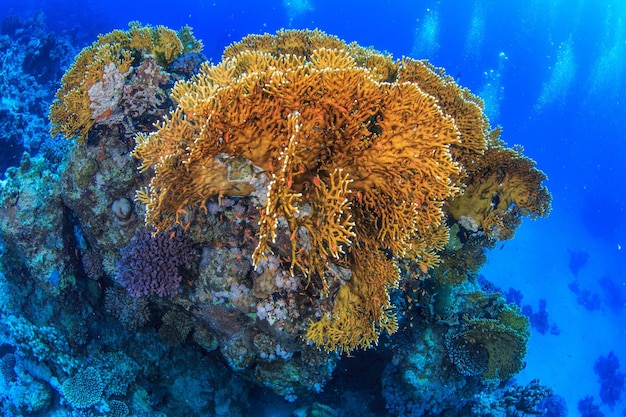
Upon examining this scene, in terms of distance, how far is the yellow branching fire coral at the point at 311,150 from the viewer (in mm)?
3316

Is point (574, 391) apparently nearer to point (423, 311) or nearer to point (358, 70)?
point (423, 311)

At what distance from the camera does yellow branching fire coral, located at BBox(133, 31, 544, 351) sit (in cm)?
332

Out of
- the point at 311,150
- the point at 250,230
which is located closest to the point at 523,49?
the point at 250,230

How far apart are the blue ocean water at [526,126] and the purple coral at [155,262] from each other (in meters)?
1.59

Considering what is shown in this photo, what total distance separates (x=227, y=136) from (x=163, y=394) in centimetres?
543

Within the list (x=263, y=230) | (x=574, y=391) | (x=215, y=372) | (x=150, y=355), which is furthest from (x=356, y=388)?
(x=574, y=391)

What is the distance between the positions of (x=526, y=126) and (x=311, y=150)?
58.5m

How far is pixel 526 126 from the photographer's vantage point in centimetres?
5197

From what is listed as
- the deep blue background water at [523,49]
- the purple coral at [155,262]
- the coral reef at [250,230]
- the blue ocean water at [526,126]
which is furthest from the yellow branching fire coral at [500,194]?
the deep blue background water at [523,49]

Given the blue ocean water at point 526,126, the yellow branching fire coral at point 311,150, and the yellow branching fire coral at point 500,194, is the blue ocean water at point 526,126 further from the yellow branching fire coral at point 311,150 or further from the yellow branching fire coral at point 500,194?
the yellow branching fire coral at point 311,150

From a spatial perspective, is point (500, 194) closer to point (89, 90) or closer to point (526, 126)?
point (89, 90)

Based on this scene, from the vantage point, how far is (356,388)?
319 inches

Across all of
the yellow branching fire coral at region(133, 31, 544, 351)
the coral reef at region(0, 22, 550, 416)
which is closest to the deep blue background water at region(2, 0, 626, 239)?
the coral reef at region(0, 22, 550, 416)

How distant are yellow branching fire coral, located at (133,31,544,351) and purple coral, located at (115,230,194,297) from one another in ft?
5.04
